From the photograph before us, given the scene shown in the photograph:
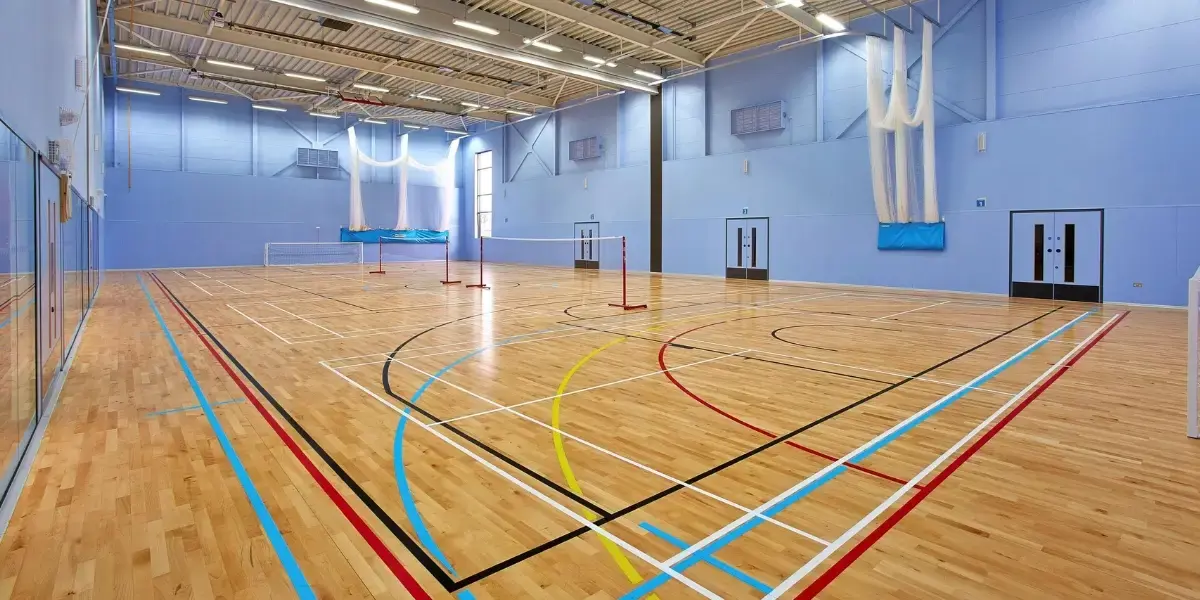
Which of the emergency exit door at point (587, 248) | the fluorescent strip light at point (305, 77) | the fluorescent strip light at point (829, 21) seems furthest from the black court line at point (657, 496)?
the fluorescent strip light at point (305, 77)

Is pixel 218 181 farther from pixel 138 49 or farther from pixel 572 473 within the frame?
pixel 572 473

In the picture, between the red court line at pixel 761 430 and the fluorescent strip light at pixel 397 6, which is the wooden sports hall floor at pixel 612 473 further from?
the fluorescent strip light at pixel 397 6

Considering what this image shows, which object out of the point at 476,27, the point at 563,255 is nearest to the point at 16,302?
the point at 476,27

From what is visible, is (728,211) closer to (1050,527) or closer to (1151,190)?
(1151,190)

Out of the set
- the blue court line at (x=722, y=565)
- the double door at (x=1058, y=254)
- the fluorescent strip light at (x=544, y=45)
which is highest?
the fluorescent strip light at (x=544, y=45)

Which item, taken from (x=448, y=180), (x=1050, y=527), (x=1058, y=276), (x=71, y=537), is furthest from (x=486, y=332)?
(x=448, y=180)

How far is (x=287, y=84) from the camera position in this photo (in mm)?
25156

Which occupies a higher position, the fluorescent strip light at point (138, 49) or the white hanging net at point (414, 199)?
the fluorescent strip light at point (138, 49)

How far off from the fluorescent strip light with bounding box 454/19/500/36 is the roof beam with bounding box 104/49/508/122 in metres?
10.3

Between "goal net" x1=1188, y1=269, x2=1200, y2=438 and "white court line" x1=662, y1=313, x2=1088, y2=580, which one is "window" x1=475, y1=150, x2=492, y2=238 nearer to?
"white court line" x1=662, y1=313, x2=1088, y2=580

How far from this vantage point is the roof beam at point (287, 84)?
21.7 metres

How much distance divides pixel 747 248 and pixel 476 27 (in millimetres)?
10843

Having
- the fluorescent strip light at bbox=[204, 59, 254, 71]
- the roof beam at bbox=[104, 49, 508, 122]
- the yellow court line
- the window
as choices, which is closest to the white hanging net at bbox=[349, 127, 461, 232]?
the roof beam at bbox=[104, 49, 508, 122]

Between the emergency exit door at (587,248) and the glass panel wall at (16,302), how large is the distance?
74.4 feet
